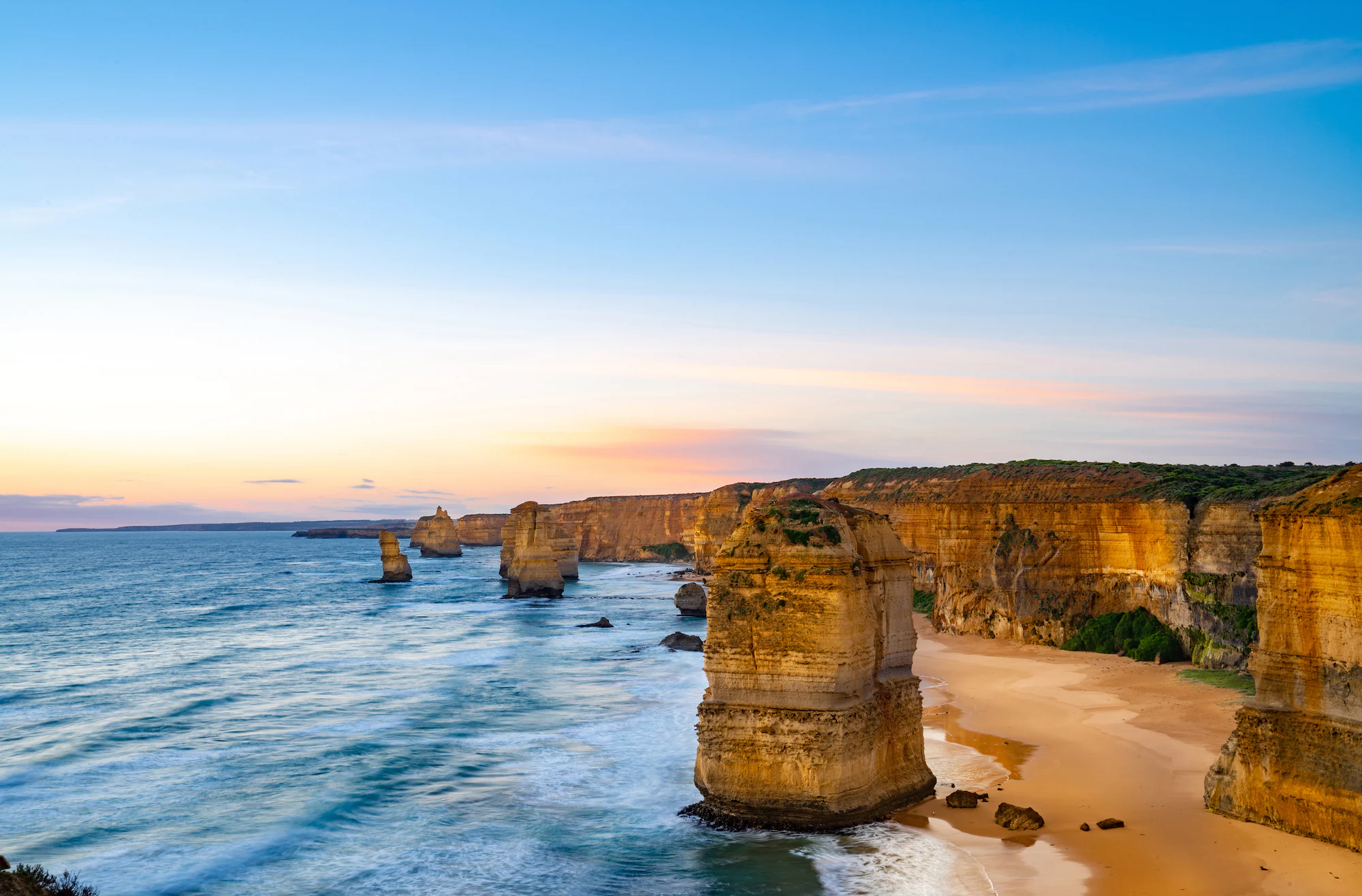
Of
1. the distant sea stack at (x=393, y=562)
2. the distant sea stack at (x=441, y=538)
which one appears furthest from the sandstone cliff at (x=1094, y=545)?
the distant sea stack at (x=441, y=538)

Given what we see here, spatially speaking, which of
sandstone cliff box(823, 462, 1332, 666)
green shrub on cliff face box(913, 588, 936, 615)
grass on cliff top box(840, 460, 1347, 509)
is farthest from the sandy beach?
green shrub on cliff face box(913, 588, 936, 615)

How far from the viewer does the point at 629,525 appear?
142m

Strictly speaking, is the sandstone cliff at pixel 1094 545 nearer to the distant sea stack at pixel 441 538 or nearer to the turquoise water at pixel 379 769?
the turquoise water at pixel 379 769

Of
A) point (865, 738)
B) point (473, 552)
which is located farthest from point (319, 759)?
point (473, 552)

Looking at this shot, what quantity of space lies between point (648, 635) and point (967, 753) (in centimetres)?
A: 3015

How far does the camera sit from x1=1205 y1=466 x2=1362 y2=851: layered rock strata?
13.8m

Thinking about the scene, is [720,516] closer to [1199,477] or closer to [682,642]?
[682,642]

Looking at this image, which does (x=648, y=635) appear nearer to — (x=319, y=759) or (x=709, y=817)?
(x=319, y=759)

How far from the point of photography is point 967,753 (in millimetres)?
22031

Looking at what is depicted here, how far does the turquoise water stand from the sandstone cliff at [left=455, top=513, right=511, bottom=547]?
13062 cm

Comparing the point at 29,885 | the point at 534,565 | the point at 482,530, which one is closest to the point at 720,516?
the point at 534,565

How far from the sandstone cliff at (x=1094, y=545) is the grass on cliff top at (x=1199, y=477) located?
0.33 feet

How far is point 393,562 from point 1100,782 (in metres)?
83.4

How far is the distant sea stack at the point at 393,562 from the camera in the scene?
305ft
